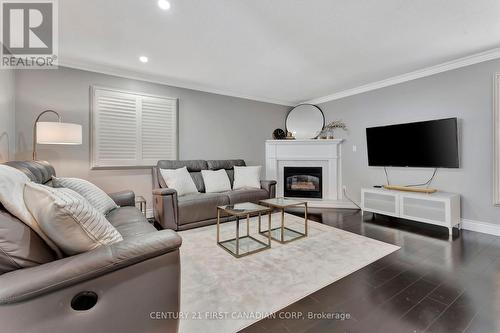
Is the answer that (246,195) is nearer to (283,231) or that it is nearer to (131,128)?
(283,231)

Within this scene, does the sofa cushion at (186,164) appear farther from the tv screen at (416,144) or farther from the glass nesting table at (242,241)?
the tv screen at (416,144)

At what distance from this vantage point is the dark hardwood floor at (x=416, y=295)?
139 centimetres

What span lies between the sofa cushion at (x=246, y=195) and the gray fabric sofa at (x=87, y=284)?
2340 mm

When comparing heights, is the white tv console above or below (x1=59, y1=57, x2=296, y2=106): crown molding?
below

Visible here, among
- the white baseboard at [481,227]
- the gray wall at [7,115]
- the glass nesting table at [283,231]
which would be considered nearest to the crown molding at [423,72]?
the white baseboard at [481,227]

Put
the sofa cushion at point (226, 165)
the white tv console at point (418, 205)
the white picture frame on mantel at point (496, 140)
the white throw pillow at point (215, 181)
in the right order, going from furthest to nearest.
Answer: the sofa cushion at point (226, 165) → the white throw pillow at point (215, 181) → the white tv console at point (418, 205) → the white picture frame on mantel at point (496, 140)

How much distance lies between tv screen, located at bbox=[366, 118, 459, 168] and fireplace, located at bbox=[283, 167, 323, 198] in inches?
44.0

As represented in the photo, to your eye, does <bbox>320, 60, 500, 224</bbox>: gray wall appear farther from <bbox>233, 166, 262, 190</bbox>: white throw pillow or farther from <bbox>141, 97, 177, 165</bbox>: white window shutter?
<bbox>141, 97, 177, 165</bbox>: white window shutter

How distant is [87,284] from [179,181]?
2543 mm

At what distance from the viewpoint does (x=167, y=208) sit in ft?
9.86

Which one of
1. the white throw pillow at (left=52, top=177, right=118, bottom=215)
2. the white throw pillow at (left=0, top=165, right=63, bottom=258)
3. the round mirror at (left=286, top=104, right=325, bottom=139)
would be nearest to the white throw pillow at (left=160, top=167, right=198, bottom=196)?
the white throw pillow at (left=52, top=177, right=118, bottom=215)

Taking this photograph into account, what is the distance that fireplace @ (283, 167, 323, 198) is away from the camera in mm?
4879

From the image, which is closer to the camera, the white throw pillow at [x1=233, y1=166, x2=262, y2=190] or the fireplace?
the white throw pillow at [x1=233, y1=166, x2=262, y2=190]

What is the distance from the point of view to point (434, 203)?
3.06 meters
